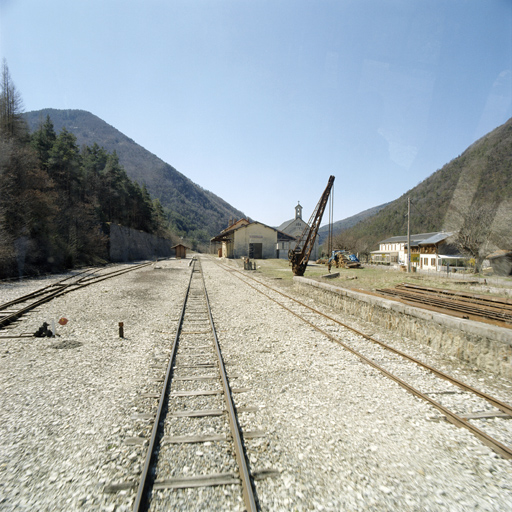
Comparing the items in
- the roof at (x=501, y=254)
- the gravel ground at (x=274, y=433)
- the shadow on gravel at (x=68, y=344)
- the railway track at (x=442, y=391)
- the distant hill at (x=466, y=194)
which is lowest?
the shadow on gravel at (x=68, y=344)

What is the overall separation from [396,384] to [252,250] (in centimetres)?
4600

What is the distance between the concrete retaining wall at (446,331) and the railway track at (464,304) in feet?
3.50

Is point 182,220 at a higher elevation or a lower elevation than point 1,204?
higher

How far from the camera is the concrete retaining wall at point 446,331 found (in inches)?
225

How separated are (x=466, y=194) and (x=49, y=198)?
43.1 metres

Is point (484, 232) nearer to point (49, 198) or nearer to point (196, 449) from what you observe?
point (196, 449)

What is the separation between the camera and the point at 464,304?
34.2 feet

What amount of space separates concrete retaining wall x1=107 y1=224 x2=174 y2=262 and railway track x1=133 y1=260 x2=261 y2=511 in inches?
1662

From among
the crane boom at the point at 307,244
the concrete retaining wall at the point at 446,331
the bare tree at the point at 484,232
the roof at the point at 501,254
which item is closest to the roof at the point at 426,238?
the roof at the point at 501,254

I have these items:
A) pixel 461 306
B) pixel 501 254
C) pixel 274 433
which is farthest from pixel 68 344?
pixel 501 254

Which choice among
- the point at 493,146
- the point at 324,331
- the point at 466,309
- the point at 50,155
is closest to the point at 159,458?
the point at 324,331

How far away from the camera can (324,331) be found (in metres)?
8.41

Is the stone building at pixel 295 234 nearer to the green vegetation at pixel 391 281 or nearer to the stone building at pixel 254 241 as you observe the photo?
the stone building at pixel 254 241

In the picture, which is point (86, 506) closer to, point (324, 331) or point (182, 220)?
point (324, 331)
